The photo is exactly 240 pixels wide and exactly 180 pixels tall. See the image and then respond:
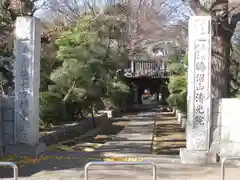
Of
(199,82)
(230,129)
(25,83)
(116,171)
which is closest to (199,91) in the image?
(199,82)

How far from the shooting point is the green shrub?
16969 millimetres

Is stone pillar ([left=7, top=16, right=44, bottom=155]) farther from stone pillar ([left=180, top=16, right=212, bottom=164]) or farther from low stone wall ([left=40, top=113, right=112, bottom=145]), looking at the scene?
stone pillar ([left=180, top=16, right=212, bottom=164])

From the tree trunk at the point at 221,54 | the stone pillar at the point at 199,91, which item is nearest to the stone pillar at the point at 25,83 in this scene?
the stone pillar at the point at 199,91

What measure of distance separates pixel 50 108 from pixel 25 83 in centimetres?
695

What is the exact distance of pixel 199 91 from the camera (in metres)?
9.88

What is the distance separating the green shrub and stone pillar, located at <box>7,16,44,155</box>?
21.0 feet

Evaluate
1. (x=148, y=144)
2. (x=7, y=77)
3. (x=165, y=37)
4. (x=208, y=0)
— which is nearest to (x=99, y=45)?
(x=7, y=77)

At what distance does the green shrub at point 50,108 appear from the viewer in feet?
55.7

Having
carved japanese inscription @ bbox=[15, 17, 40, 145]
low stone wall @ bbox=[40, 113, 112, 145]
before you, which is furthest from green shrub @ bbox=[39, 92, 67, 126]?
carved japanese inscription @ bbox=[15, 17, 40, 145]

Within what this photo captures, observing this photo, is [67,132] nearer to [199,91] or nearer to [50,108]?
[50,108]

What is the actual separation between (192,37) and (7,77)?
9.28 meters

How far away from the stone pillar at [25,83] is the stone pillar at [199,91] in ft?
13.1

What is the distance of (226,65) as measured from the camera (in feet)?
39.9

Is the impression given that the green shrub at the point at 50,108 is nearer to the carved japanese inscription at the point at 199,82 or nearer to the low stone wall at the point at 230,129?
the carved japanese inscription at the point at 199,82
